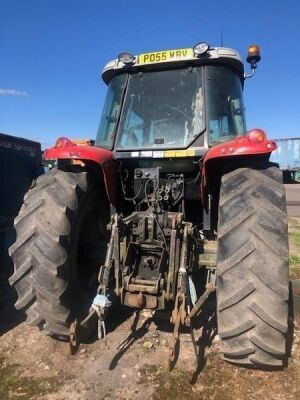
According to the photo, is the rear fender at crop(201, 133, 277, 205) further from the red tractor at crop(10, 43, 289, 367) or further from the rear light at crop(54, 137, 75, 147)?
the rear light at crop(54, 137, 75, 147)

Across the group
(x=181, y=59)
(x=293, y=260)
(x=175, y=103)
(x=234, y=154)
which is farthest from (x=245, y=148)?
(x=293, y=260)

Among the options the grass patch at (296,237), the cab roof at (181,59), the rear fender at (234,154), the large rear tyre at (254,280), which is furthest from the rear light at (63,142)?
the grass patch at (296,237)

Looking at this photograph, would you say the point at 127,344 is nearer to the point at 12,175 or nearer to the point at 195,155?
the point at 195,155

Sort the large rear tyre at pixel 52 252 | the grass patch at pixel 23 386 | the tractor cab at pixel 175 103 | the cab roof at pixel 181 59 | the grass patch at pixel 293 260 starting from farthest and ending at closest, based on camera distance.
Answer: the grass patch at pixel 293 260, the cab roof at pixel 181 59, the tractor cab at pixel 175 103, the large rear tyre at pixel 52 252, the grass patch at pixel 23 386

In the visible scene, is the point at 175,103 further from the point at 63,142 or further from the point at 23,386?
the point at 23,386

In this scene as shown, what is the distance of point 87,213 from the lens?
13.0 feet

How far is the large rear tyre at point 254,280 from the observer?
2809 millimetres

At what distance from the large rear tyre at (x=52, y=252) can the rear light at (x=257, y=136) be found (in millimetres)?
1507

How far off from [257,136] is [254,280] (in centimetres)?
115

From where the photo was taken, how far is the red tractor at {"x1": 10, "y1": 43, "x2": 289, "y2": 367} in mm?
2893

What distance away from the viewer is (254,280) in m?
2.84

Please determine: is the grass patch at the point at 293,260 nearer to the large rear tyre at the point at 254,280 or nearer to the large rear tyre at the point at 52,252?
the large rear tyre at the point at 254,280

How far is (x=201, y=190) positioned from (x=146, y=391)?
181cm

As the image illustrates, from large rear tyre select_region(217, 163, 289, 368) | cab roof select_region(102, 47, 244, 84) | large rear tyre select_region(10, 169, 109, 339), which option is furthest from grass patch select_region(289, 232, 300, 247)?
large rear tyre select_region(10, 169, 109, 339)
